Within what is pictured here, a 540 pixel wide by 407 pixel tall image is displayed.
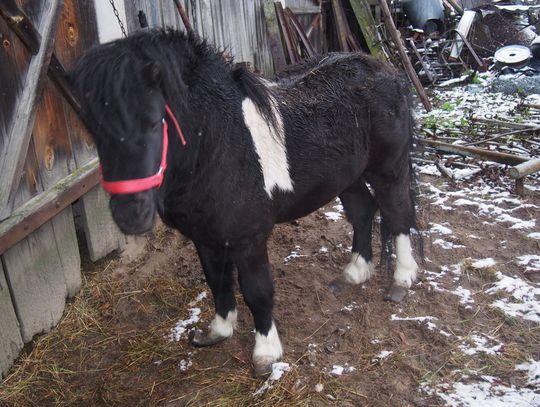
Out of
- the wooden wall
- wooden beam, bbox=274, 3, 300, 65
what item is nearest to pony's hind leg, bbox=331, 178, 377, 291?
the wooden wall

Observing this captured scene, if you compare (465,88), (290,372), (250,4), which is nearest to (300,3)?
(250,4)

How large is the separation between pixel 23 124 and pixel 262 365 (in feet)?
5.81

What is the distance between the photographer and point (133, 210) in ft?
5.69

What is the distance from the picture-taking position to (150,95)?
1679 millimetres

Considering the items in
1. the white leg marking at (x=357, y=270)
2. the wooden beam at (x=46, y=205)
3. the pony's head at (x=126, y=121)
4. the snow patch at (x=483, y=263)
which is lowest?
the snow patch at (x=483, y=263)

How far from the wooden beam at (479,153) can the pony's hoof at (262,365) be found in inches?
106

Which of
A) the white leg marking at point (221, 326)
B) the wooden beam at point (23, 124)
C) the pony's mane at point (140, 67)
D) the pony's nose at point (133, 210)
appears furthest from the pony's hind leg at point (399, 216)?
the wooden beam at point (23, 124)

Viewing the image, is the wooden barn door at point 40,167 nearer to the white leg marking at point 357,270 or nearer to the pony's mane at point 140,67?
the pony's mane at point 140,67

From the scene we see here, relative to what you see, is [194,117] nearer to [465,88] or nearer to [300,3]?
[300,3]

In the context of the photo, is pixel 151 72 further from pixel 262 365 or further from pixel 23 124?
pixel 262 365

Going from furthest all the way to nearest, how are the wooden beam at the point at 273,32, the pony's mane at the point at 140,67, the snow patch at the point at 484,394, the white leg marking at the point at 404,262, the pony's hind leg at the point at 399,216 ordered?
the wooden beam at the point at 273,32
the white leg marking at the point at 404,262
the pony's hind leg at the point at 399,216
the snow patch at the point at 484,394
the pony's mane at the point at 140,67

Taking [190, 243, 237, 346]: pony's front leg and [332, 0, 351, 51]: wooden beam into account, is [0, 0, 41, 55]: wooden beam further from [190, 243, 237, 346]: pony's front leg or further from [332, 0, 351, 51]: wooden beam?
[332, 0, 351, 51]: wooden beam

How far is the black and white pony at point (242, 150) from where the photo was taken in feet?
5.54

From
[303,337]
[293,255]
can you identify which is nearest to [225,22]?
[293,255]
